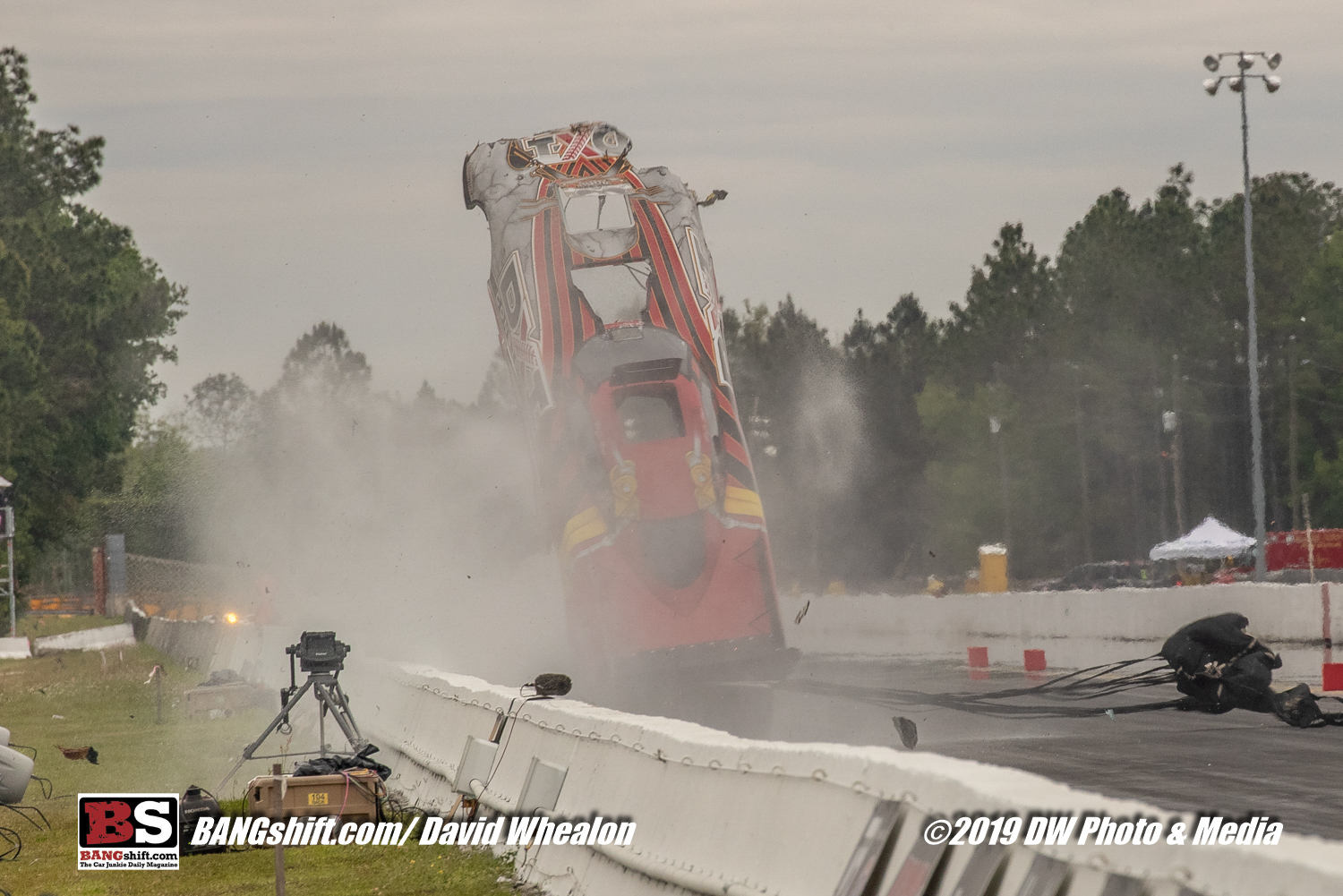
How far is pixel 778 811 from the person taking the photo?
6766 mm

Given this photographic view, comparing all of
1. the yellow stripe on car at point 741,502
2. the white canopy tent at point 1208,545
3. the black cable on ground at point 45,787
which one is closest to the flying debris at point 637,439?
the yellow stripe on car at point 741,502

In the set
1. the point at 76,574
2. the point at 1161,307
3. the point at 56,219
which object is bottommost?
the point at 76,574

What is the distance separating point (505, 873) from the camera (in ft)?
32.7

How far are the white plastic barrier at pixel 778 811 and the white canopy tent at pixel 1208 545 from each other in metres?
45.8

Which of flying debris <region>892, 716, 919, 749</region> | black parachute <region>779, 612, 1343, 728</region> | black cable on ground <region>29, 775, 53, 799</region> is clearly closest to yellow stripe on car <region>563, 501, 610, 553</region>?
black parachute <region>779, 612, 1343, 728</region>

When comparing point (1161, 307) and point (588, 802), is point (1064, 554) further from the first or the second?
point (588, 802)

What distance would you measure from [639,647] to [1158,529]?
66.3 m

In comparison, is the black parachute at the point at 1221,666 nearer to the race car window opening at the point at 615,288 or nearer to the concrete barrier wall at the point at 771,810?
the concrete barrier wall at the point at 771,810

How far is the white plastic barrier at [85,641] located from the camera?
51.2 metres

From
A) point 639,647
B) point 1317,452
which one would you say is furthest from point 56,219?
point 639,647

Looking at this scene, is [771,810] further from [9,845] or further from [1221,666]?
[1221,666]

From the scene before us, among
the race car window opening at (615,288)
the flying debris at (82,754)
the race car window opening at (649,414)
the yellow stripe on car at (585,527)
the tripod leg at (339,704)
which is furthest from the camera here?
the race car window opening at (615,288)

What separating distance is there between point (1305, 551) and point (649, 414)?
3276cm

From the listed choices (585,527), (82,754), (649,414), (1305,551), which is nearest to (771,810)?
(82,754)
